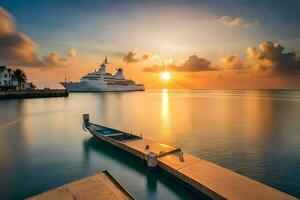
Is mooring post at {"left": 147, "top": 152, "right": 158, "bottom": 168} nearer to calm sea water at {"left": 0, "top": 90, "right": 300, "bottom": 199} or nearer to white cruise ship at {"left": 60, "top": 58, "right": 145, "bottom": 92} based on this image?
calm sea water at {"left": 0, "top": 90, "right": 300, "bottom": 199}

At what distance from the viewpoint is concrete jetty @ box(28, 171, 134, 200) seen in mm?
8648

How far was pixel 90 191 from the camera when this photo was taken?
918 cm

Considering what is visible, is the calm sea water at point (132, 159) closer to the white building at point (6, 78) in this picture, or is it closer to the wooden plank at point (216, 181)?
the wooden plank at point (216, 181)

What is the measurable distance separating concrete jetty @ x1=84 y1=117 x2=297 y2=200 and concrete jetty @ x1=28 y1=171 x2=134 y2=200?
365cm

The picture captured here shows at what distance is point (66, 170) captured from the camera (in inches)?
555

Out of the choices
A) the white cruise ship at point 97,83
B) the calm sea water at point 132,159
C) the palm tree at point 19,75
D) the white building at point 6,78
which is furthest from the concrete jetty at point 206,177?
the white cruise ship at point 97,83

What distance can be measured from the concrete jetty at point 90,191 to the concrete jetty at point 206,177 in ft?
12.0

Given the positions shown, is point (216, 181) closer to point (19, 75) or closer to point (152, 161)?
point (152, 161)

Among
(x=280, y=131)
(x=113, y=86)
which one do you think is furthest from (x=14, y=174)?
(x=113, y=86)

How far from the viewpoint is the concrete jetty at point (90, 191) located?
8.65 metres

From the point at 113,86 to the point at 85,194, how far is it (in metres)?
134

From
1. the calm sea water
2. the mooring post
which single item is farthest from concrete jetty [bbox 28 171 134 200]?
the mooring post

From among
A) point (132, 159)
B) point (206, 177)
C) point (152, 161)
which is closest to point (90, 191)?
point (152, 161)

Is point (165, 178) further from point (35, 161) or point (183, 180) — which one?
point (35, 161)
